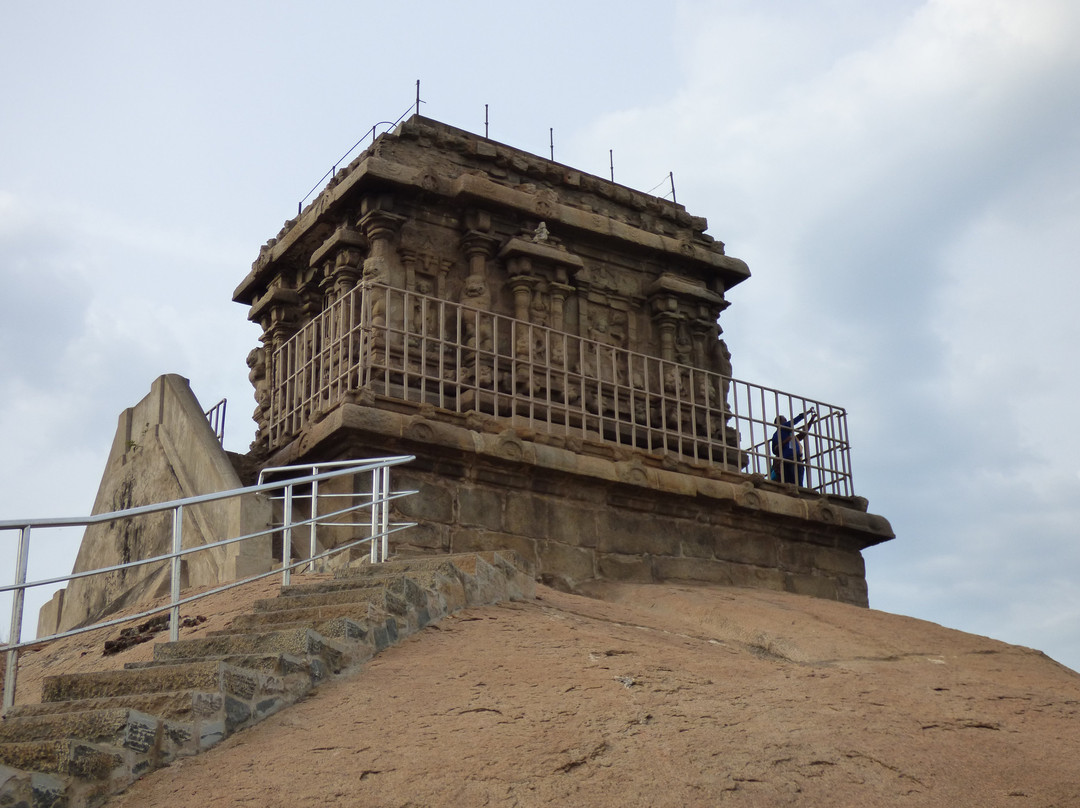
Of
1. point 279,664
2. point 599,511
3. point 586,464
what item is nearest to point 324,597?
point 279,664

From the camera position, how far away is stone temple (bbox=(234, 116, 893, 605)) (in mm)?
10969

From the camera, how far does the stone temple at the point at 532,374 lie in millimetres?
10969

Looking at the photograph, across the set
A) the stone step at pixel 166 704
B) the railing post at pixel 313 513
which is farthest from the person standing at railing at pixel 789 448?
the stone step at pixel 166 704

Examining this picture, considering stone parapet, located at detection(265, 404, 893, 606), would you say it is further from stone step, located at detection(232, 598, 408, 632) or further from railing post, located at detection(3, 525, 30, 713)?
railing post, located at detection(3, 525, 30, 713)

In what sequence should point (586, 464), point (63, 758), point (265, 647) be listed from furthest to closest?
point (586, 464), point (265, 647), point (63, 758)

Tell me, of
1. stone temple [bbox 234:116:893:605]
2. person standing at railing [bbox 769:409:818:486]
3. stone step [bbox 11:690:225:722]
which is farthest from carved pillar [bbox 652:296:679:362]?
stone step [bbox 11:690:225:722]

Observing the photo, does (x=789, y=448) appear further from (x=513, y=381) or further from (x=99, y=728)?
(x=99, y=728)

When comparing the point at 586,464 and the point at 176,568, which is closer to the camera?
the point at 176,568

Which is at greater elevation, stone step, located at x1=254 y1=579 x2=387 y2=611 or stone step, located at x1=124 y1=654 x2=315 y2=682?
stone step, located at x1=254 y1=579 x2=387 y2=611

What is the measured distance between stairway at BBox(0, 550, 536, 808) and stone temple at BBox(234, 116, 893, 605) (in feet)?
8.64

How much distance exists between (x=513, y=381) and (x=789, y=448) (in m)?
3.85

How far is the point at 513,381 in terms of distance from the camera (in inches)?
470

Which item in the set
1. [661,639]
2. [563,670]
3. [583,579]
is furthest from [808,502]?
[563,670]

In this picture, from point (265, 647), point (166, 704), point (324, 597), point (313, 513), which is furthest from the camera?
point (313, 513)
